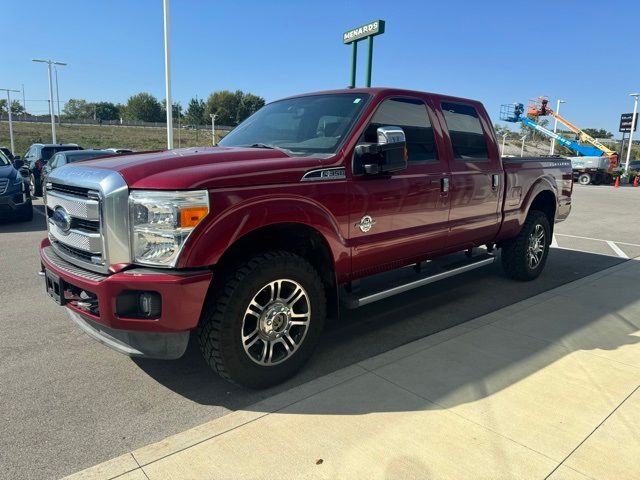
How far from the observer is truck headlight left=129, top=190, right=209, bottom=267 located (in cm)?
272

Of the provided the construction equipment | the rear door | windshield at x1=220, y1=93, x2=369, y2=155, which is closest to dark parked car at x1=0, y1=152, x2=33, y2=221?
windshield at x1=220, y1=93, x2=369, y2=155

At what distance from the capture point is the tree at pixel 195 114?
110 m

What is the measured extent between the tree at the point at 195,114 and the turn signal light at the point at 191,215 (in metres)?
112

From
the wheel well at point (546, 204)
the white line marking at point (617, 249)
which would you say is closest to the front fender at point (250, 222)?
the wheel well at point (546, 204)

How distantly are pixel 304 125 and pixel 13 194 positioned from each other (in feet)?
27.6

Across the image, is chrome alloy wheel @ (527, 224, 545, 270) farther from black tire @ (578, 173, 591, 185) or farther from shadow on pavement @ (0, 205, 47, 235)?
black tire @ (578, 173, 591, 185)

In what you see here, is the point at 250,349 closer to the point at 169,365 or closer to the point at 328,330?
the point at 169,365

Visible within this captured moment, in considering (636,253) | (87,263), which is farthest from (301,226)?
(636,253)

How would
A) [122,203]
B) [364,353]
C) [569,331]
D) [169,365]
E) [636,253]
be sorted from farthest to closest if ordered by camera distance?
[636,253], [569,331], [364,353], [169,365], [122,203]

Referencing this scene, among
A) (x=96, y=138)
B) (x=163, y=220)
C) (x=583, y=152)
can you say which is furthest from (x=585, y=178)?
(x=96, y=138)

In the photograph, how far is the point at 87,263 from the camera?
306 centimetres

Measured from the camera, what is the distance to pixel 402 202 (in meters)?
3.99

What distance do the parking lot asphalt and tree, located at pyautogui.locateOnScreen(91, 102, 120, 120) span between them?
131 meters

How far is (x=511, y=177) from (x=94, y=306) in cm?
443
